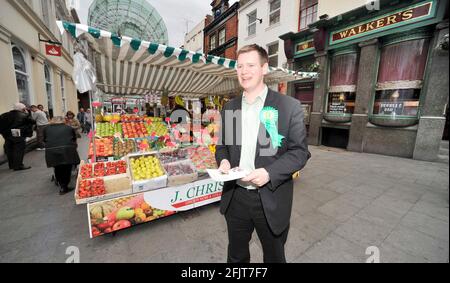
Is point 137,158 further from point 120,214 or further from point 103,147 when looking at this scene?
point 120,214

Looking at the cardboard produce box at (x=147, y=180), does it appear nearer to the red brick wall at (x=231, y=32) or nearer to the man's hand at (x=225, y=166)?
the man's hand at (x=225, y=166)

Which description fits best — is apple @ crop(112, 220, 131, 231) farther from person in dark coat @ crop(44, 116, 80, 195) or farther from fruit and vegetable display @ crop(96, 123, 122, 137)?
fruit and vegetable display @ crop(96, 123, 122, 137)

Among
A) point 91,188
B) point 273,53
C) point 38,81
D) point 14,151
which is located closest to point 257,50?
point 91,188

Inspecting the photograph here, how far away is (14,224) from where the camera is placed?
328 centimetres

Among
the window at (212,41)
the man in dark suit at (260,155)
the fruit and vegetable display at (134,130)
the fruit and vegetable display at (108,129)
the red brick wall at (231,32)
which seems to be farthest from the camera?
the window at (212,41)

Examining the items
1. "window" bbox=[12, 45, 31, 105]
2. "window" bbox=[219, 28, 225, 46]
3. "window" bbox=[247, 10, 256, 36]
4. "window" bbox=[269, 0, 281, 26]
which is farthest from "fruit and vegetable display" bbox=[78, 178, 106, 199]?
"window" bbox=[219, 28, 225, 46]

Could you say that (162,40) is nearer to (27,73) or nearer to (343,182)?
(27,73)

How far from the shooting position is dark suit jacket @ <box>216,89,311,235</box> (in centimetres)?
159

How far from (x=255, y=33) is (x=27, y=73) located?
1233 cm

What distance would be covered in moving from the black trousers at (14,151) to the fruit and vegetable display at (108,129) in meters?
2.85

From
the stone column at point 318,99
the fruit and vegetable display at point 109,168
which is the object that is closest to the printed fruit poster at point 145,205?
the fruit and vegetable display at point 109,168

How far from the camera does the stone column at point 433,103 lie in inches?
247

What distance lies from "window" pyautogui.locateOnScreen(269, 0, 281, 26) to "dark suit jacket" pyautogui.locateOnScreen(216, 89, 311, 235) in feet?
40.7

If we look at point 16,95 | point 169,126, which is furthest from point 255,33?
point 16,95
